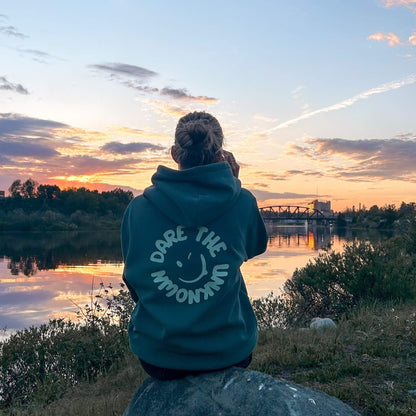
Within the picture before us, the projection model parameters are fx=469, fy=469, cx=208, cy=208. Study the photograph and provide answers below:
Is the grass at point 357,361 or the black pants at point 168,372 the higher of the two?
the black pants at point 168,372

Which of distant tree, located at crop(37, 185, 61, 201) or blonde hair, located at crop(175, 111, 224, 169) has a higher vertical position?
distant tree, located at crop(37, 185, 61, 201)

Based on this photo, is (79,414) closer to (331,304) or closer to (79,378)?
(79,378)

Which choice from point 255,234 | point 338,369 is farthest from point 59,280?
point 255,234

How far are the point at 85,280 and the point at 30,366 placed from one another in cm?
1607

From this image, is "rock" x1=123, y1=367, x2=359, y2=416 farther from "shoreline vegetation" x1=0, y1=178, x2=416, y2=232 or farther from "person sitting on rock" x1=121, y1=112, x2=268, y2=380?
"shoreline vegetation" x1=0, y1=178, x2=416, y2=232

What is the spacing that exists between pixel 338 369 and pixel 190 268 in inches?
125

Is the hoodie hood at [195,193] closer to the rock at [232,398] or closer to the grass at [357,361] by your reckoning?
the rock at [232,398]

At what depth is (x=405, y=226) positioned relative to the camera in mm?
18500

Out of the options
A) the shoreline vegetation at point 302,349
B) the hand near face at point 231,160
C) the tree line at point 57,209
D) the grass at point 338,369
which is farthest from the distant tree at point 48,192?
the hand near face at point 231,160

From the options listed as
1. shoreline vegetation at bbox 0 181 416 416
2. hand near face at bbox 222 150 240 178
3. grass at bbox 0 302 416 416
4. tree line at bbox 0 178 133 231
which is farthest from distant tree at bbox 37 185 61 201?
hand near face at bbox 222 150 240 178

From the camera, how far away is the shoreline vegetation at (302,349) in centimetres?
481

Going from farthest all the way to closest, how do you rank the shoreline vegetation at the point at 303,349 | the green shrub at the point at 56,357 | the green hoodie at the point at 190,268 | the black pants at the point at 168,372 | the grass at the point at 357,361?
the green shrub at the point at 56,357 < the shoreline vegetation at the point at 303,349 < the grass at the point at 357,361 < the black pants at the point at 168,372 < the green hoodie at the point at 190,268

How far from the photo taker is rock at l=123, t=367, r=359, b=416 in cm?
256

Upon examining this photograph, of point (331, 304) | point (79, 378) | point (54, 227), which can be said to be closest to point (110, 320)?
point (79, 378)
